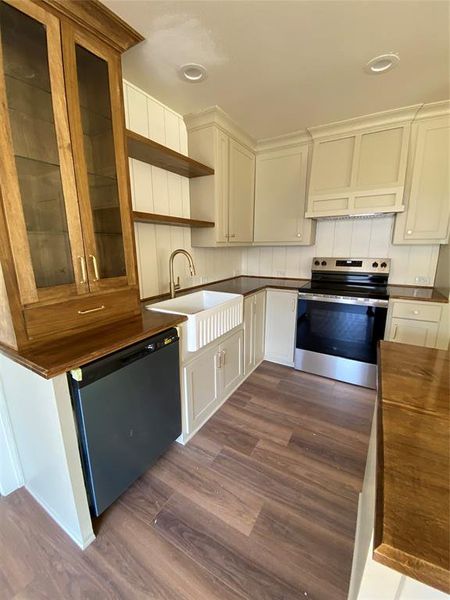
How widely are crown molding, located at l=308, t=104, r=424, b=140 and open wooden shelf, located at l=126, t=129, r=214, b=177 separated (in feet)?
3.85

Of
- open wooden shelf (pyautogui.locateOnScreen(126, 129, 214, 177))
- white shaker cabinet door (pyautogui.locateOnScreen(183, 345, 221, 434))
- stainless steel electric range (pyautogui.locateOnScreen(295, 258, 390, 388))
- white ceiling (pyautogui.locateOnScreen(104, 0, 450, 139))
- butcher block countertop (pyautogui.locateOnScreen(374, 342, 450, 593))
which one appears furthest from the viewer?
stainless steel electric range (pyautogui.locateOnScreen(295, 258, 390, 388))

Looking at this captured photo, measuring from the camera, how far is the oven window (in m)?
2.34

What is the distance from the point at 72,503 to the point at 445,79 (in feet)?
10.9

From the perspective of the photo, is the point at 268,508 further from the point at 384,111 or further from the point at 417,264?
the point at 384,111

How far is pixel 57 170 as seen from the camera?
1215 mm

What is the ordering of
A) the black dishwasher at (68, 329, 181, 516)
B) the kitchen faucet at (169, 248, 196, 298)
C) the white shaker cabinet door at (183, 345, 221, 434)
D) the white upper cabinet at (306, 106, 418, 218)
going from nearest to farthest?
the black dishwasher at (68, 329, 181, 516)
the white shaker cabinet door at (183, 345, 221, 434)
the kitchen faucet at (169, 248, 196, 298)
the white upper cabinet at (306, 106, 418, 218)

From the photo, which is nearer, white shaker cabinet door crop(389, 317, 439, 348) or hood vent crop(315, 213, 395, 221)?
white shaker cabinet door crop(389, 317, 439, 348)

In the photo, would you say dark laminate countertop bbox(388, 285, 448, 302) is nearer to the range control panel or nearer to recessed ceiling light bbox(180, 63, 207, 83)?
the range control panel

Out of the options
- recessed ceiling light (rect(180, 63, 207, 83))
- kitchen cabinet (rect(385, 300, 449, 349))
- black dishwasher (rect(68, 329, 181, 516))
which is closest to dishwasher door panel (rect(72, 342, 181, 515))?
black dishwasher (rect(68, 329, 181, 516))

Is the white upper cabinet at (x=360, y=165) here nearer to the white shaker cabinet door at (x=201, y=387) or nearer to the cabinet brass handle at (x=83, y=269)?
the white shaker cabinet door at (x=201, y=387)

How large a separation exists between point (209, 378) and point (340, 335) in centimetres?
137

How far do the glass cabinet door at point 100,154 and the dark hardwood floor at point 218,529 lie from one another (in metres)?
1.26

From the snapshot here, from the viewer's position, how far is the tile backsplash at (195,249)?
2012mm

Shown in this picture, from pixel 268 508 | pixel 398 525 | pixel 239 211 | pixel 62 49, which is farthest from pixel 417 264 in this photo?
pixel 62 49
